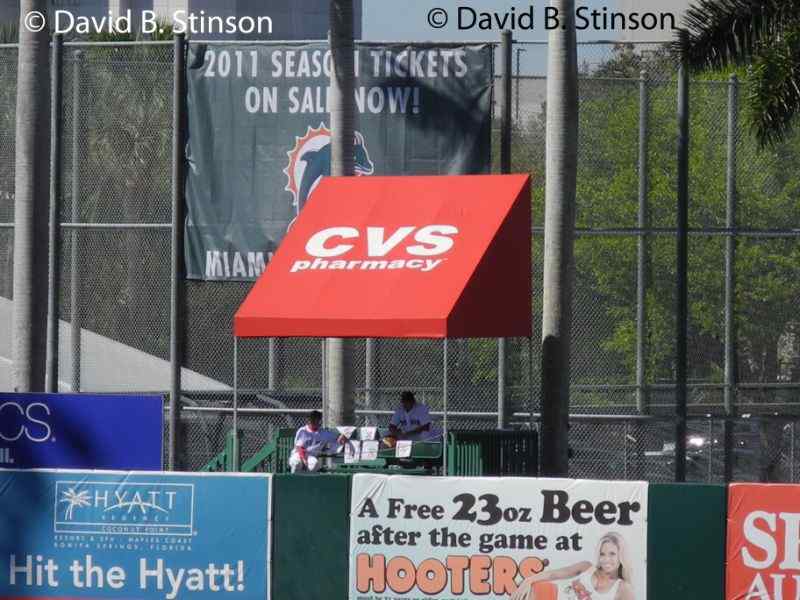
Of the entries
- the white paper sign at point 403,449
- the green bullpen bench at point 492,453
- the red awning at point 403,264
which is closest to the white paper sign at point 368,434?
the white paper sign at point 403,449

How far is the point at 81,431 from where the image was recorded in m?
14.6

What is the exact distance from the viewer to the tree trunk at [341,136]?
16859 millimetres

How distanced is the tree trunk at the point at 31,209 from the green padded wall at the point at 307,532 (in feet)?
19.5

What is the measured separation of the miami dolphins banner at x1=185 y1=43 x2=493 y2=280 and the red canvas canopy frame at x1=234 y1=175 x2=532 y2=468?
1.78 m

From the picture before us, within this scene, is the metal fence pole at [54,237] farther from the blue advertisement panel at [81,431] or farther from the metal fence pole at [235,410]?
the blue advertisement panel at [81,431]

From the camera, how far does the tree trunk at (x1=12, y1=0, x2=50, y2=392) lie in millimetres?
16312

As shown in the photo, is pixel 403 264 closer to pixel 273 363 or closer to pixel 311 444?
pixel 311 444

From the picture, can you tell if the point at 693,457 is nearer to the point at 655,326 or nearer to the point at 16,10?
the point at 655,326

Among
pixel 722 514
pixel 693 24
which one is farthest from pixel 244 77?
pixel 722 514

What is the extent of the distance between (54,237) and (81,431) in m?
4.36

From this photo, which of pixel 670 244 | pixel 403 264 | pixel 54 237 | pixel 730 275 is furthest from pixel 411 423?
pixel 54 237

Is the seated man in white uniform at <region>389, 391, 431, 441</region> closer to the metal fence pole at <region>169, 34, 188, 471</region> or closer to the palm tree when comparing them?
the metal fence pole at <region>169, 34, 188, 471</region>

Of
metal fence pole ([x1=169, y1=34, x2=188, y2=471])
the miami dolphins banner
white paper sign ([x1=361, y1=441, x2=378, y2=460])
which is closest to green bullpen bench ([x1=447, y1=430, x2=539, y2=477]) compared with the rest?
white paper sign ([x1=361, y1=441, x2=378, y2=460])

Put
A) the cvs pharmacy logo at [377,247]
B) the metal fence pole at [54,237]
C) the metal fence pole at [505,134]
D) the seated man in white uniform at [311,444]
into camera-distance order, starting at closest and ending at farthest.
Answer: the cvs pharmacy logo at [377,247], the seated man in white uniform at [311,444], the metal fence pole at [505,134], the metal fence pole at [54,237]
